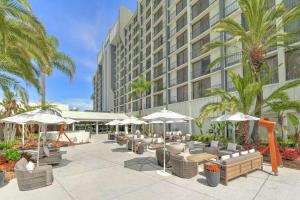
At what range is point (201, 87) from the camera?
27.7 m

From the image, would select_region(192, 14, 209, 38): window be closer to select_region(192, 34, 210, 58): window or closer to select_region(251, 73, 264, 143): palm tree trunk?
select_region(192, 34, 210, 58): window

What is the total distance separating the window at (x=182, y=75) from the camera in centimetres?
3125

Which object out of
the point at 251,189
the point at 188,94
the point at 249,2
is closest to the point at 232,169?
the point at 251,189

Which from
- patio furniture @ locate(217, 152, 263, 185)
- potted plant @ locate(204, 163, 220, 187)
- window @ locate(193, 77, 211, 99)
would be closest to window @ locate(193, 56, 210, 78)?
window @ locate(193, 77, 211, 99)

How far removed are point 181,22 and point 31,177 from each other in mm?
31403

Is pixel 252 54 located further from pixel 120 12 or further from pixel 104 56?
pixel 104 56

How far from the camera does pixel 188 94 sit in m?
29.3

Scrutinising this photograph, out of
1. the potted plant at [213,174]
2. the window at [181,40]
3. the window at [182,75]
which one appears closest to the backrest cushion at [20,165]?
the potted plant at [213,174]

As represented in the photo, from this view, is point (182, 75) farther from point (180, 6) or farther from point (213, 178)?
point (213, 178)

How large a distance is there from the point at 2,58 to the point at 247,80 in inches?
636

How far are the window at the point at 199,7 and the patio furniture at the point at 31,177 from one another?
27566mm

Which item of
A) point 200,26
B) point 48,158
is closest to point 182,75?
point 200,26

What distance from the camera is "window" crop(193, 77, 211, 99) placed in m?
26.6

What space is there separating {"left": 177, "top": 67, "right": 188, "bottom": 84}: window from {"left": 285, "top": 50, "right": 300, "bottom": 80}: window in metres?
15.1
